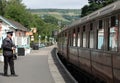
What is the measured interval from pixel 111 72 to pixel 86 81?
7145 mm

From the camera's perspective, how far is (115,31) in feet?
38.7

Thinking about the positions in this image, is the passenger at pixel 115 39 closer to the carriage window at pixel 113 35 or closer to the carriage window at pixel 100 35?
the carriage window at pixel 113 35

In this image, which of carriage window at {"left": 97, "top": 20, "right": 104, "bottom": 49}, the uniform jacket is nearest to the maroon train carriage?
carriage window at {"left": 97, "top": 20, "right": 104, "bottom": 49}

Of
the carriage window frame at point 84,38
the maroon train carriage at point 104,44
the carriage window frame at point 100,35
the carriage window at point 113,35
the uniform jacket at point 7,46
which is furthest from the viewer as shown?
the uniform jacket at point 7,46

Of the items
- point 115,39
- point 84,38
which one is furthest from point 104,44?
point 84,38

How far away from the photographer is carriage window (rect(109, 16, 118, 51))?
38.2 feet

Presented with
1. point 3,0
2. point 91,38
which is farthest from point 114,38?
point 3,0

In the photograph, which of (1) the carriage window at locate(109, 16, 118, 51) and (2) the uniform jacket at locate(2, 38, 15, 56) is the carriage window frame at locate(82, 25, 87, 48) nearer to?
(2) the uniform jacket at locate(2, 38, 15, 56)

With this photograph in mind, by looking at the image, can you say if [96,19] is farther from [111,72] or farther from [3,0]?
[3,0]

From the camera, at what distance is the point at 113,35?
39.4ft

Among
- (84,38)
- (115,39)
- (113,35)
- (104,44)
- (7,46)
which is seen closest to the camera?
(115,39)

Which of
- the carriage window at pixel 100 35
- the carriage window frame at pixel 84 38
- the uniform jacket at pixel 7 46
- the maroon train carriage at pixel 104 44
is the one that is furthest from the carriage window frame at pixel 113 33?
the uniform jacket at pixel 7 46

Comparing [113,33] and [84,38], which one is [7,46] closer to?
[84,38]

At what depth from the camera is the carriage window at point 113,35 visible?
38.2ft
